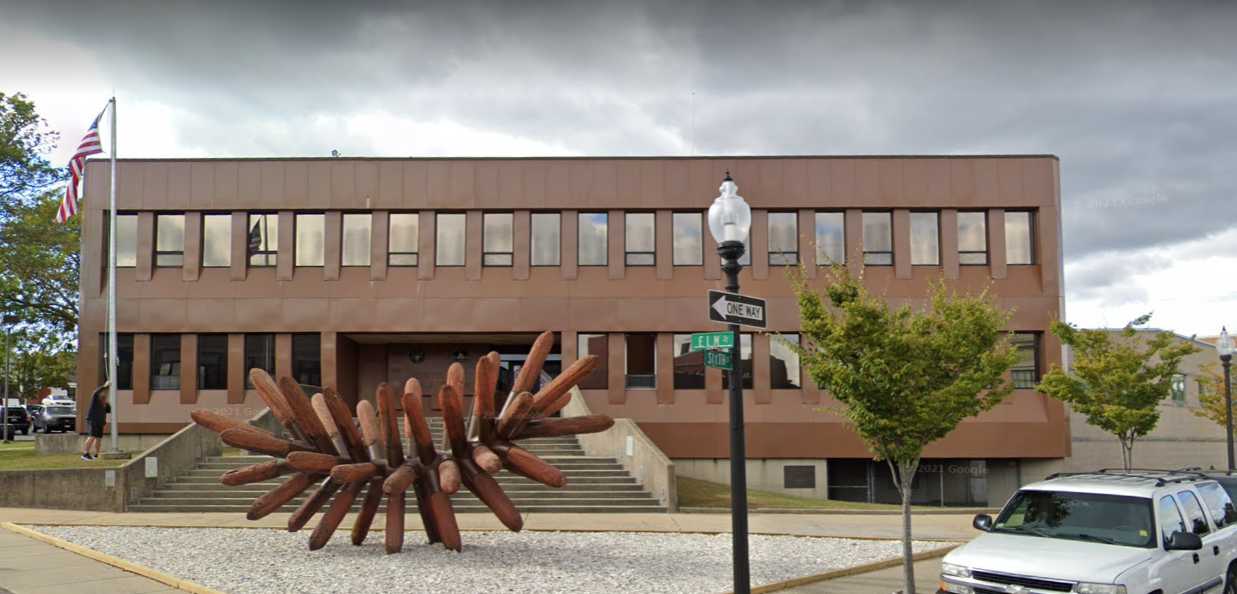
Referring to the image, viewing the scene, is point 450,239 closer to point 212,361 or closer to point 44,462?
point 212,361

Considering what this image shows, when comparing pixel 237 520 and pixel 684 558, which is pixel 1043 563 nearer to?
pixel 684 558

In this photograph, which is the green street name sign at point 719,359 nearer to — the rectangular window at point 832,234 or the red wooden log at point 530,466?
the red wooden log at point 530,466

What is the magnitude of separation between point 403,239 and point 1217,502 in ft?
73.5

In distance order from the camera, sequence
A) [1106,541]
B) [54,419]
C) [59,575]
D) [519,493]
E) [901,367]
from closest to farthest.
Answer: [1106,541] < [901,367] < [59,575] < [519,493] < [54,419]

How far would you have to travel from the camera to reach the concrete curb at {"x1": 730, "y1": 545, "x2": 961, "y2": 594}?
12080 millimetres

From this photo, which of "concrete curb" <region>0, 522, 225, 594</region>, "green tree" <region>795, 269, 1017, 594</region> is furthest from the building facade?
"green tree" <region>795, 269, 1017, 594</region>

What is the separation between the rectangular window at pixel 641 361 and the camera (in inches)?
1134

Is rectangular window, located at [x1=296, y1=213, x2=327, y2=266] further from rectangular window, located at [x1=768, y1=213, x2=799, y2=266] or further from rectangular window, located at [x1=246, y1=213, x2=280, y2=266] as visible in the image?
rectangular window, located at [x1=768, y1=213, x2=799, y2=266]

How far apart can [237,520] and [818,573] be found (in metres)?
10.0

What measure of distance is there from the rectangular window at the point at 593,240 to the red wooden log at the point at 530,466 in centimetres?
1609

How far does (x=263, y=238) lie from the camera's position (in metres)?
29.5

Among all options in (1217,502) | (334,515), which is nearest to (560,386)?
(334,515)

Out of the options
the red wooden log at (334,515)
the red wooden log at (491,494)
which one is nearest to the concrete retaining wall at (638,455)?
the red wooden log at (491,494)

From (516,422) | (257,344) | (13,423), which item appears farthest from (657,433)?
(13,423)
